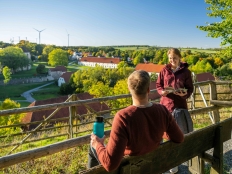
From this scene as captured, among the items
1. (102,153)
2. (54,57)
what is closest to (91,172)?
(102,153)

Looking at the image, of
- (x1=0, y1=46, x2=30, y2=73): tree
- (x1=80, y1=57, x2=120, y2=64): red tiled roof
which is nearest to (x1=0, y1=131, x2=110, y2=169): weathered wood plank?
(x1=0, y1=46, x2=30, y2=73): tree

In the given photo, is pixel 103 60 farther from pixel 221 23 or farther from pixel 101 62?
pixel 221 23

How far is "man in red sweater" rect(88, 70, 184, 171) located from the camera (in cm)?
151

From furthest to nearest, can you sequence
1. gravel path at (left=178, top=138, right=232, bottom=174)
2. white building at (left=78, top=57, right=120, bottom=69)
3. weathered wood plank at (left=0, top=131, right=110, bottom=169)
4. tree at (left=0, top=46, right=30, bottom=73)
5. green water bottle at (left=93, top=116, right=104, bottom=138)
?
white building at (left=78, top=57, right=120, bottom=69) → tree at (left=0, top=46, right=30, bottom=73) → gravel path at (left=178, top=138, right=232, bottom=174) → weathered wood plank at (left=0, top=131, right=110, bottom=169) → green water bottle at (left=93, top=116, right=104, bottom=138)

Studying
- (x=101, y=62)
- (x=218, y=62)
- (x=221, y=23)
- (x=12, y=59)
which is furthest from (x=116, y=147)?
(x=101, y=62)

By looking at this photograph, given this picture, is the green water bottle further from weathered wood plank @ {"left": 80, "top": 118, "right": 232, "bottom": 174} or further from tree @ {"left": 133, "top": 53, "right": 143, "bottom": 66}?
tree @ {"left": 133, "top": 53, "right": 143, "bottom": 66}

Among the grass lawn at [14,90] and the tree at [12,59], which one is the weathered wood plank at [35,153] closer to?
the grass lawn at [14,90]

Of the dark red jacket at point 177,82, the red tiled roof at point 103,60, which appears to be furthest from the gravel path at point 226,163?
the red tiled roof at point 103,60

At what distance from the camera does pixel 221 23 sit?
12.0 m

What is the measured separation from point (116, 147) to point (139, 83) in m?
0.42

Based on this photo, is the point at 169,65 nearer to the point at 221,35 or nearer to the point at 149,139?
the point at 149,139

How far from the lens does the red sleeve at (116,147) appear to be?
1494mm

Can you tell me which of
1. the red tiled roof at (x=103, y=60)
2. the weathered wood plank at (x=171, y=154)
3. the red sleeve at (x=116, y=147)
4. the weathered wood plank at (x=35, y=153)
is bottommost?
the weathered wood plank at (x=35, y=153)

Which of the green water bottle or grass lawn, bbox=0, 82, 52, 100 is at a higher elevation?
the green water bottle
